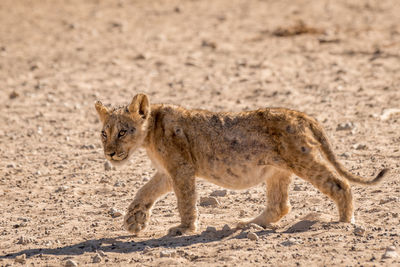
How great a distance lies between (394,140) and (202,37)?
9026 millimetres

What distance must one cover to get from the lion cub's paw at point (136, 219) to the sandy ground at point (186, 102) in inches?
4.5

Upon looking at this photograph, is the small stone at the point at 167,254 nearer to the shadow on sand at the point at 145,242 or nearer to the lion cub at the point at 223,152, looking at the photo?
the shadow on sand at the point at 145,242

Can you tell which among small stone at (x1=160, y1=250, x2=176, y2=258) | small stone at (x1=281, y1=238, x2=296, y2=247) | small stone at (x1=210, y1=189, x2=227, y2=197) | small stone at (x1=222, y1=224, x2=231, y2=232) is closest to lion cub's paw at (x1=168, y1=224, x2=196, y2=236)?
small stone at (x1=222, y1=224, x2=231, y2=232)

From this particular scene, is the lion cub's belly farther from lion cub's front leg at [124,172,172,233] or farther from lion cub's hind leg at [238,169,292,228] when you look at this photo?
lion cub's front leg at [124,172,172,233]

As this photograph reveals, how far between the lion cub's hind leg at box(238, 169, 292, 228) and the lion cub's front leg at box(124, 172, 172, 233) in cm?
90

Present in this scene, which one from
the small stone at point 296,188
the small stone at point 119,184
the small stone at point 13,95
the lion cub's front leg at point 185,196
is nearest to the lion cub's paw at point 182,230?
the lion cub's front leg at point 185,196

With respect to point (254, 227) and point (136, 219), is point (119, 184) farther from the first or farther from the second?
point (254, 227)

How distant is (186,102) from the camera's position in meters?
14.3

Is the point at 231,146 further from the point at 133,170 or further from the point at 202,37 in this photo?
the point at 202,37

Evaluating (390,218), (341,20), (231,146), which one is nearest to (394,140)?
(390,218)

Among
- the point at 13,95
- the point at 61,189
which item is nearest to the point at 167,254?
the point at 61,189

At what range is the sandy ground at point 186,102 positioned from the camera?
25.0 ft

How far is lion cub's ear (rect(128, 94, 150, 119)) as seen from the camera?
8047 millimetres

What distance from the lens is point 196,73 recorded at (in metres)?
16.3
